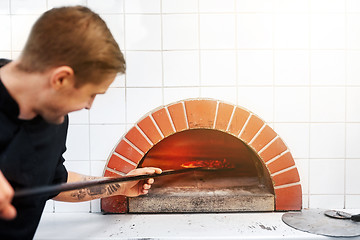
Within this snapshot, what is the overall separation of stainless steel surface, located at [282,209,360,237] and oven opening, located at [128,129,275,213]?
0.19 m

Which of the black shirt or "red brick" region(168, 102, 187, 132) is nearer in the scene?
the black shirt

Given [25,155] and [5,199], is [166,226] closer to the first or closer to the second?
[25,155]

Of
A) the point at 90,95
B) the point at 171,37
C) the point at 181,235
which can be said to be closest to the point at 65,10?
the point at 90,95

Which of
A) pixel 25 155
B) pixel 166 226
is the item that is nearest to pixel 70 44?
pixel 25 155

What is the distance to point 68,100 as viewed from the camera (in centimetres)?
103

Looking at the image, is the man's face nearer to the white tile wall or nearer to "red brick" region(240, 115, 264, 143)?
the white tile wall

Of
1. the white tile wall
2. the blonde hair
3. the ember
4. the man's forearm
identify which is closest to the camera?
the blonde hair

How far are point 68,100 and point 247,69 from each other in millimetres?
1197

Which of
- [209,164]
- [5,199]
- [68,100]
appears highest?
[68,100]

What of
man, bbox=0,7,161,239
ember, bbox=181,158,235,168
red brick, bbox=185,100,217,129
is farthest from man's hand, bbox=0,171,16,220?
ember, bbox=181,158,235,168

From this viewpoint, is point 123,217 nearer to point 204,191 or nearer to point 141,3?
point 204,191

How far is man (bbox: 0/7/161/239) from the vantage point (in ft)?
3.08

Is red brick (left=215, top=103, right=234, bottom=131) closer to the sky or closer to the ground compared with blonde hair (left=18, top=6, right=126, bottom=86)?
closer to the ground

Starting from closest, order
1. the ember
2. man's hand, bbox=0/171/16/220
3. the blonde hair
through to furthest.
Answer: man's hand, bbox=0/171/16/220
the blonde hair
the ember
